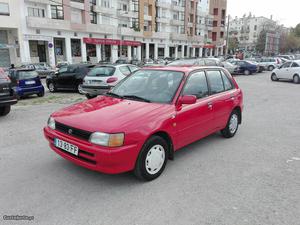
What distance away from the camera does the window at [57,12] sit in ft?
111

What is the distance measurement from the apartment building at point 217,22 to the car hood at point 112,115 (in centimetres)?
7321

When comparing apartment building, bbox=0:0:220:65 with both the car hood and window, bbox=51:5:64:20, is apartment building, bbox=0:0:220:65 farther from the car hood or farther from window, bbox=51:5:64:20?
the car hood

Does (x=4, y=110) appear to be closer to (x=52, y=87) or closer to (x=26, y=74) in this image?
(x=26, y=74)

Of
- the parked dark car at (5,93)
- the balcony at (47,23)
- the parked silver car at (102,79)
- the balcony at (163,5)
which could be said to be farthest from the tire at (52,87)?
the balcony at (163,5)

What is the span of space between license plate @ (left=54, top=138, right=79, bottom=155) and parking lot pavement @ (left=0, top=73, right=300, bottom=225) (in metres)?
0.50

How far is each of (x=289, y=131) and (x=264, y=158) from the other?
2230 mm

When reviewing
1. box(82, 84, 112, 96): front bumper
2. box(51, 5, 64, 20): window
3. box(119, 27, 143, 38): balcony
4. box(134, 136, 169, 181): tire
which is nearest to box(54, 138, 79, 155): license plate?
box(134, 136, 169, 181): tire

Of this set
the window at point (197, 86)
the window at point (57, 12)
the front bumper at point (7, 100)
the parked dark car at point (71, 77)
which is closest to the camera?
the window at point (197, 86)

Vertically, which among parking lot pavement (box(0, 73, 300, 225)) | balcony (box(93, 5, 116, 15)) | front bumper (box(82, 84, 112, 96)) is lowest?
parking lot pavement (box(0, 73, 300, 225))

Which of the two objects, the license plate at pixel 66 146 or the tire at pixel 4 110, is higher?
the license plate at pixel 66 146

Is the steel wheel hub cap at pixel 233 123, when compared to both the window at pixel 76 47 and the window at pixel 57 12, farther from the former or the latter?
the window at pixel 76 47

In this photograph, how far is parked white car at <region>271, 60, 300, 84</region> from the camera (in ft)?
60.5

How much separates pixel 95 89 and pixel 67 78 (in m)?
3.45

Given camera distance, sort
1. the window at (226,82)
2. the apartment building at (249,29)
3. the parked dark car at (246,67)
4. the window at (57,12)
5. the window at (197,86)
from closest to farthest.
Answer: the window at (197,86) < the window at (226,82) < the parked dark car at (246,67) < the window at (57,12) < the apartment building at (249,29)
